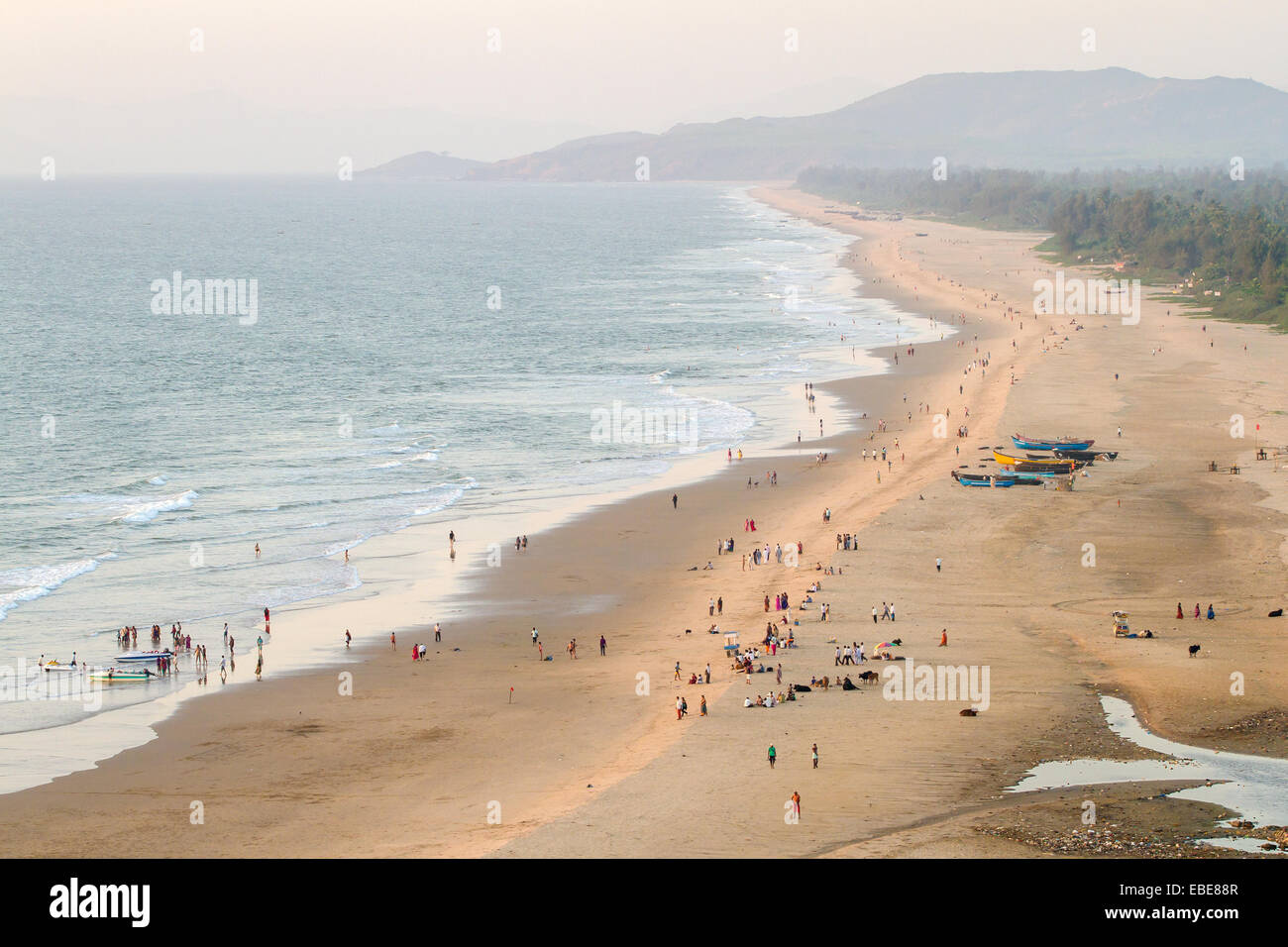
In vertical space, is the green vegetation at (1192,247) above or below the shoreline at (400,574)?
above

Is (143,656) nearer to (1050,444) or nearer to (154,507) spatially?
(154,507)

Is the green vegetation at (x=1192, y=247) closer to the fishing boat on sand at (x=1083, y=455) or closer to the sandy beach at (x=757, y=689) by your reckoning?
the fishing boat on sand at (x=1083, y=455)

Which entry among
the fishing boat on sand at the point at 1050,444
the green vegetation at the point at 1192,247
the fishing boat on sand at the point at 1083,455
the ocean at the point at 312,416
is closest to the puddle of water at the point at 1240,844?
the ocean at the point at 312,416

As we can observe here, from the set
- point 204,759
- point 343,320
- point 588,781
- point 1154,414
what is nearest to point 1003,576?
point 588,781

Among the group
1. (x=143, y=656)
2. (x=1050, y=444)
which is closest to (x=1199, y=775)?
(x=143, y=656)

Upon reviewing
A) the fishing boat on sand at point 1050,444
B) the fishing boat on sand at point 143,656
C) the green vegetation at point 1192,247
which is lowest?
the fishing boat on sand at point 143,656

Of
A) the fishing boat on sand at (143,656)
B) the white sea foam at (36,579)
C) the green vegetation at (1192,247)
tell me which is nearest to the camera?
the fishing boat on sand at (143,656)
